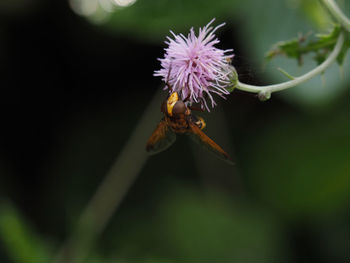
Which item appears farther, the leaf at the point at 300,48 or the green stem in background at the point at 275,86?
the leaf at the point at 300,48

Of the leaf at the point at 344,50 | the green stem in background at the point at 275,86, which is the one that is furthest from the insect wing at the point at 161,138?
the leaf at the point at 344,50

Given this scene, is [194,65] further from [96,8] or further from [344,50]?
[96,8]

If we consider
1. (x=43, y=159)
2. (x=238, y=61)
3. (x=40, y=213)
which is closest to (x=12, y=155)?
(x=43, y=159)

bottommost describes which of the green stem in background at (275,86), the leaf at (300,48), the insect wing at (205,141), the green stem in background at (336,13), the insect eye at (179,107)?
the insect wing at (205,141)

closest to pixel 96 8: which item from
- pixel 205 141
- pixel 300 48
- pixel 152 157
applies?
pixel 152 157

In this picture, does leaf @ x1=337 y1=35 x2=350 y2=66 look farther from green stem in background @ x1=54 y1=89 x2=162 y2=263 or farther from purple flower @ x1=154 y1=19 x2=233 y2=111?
green stem in background @ x1=54 y1=89 x2=162 y2=263

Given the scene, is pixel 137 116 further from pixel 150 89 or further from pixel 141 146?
pixel 141 146


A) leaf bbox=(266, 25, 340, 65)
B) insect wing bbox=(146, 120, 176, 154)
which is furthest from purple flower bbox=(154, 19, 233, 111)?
leaf bbox=(266, 25, 340, 65)

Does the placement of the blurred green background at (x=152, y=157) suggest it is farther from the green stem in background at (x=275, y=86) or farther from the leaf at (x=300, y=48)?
the green stem in background at (x=275, y=86)
